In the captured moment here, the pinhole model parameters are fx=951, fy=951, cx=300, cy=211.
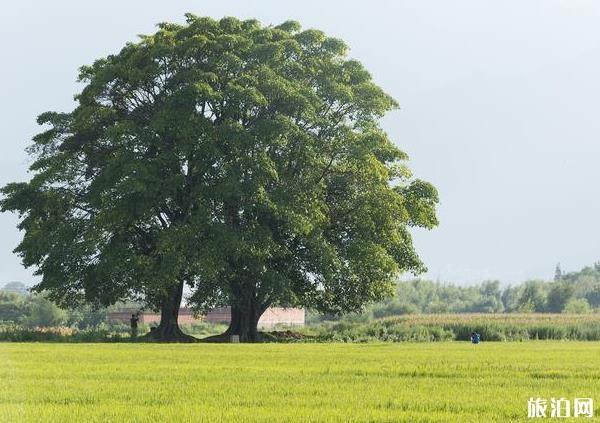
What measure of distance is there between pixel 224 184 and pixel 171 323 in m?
10.8

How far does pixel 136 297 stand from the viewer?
5916cm

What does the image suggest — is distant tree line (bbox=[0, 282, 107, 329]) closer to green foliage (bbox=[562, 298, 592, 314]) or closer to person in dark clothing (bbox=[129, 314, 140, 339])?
person in dark clothing (bbox=[129, 314, 140, 339])

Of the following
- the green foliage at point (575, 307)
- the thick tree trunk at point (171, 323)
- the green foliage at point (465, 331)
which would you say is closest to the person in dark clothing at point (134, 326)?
the thick tree trunk at point (171, 323)

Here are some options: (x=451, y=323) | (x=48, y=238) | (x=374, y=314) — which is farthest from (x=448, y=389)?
(x=374, y=314)

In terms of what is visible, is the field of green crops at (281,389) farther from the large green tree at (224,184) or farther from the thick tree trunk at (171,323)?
the thick tree trunk at (171,323)

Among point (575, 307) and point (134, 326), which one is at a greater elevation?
point (575, 307)

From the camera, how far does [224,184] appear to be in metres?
50.9

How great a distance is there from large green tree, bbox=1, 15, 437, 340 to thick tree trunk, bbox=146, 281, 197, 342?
0.39 feet

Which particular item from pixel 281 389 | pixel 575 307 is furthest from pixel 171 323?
pixel 575 307

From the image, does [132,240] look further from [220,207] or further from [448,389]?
[448,389]

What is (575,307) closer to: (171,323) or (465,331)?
(465,331)

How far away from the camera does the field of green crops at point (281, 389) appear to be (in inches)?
591

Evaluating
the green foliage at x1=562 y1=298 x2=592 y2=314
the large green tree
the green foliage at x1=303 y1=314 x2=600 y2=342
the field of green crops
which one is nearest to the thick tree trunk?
the large green tree

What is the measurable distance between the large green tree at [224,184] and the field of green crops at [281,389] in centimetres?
2295
